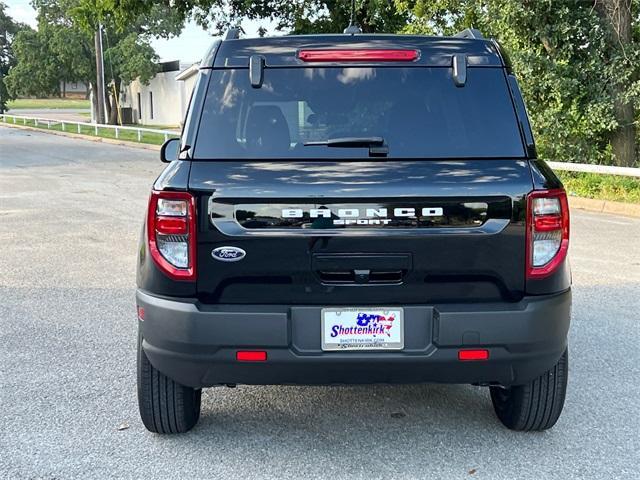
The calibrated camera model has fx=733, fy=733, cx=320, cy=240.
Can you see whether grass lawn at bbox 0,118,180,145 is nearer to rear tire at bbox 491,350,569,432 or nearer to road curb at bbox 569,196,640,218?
road curb at bbox 569,196,640,218

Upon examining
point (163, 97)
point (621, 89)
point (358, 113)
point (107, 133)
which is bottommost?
point (107, 133)

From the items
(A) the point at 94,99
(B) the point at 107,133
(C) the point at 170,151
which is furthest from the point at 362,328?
(A) the point at 94,99

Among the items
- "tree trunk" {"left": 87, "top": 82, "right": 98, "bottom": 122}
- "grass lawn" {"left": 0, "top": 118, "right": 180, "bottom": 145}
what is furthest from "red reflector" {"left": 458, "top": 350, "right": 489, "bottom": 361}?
"tree trunk" {"left": 87, "top": 82, "right": 98, "bottom": 122}

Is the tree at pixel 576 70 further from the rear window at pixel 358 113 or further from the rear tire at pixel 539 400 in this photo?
the rear window at pixel 358 113

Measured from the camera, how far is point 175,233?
3.06 metres

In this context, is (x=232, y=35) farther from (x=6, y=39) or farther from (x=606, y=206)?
(x=6, y=39)

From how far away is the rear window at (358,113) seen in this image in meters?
3.21

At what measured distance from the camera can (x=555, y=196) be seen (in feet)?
10.2

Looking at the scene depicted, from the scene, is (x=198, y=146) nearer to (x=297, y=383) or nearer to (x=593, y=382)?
(x=297, y=383)

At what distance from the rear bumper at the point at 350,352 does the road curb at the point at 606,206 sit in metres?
8.88

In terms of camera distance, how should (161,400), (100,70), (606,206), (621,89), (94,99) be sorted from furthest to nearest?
(94,99) < (100,70) < (621,89) < (606,206) < (161,400)

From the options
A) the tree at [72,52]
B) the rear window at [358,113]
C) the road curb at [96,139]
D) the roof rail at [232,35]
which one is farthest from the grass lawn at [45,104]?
the rear window at [358,113]

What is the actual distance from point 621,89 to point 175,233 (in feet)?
41.0

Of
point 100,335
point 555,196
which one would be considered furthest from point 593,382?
point 100,335
